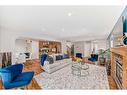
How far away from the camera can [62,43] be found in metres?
12.7

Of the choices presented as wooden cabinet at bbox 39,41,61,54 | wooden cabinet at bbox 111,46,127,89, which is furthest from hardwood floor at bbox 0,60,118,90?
wooden cabinet at bbox 39,41,61,54

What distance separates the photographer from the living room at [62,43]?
10.9 ft

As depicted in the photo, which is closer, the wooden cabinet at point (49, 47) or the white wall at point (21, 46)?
the white wall at point (21, 46)

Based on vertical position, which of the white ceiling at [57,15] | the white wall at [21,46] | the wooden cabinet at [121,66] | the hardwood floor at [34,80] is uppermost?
the white ceiling at [57,15]

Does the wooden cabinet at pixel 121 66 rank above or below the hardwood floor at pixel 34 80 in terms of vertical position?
above

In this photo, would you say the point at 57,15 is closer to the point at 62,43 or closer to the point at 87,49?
the point at 62,43

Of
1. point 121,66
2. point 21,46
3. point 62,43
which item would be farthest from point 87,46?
point 121,66

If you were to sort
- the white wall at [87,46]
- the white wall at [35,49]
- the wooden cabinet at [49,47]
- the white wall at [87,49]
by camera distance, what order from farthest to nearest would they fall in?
the white wall at [87,49], the white wall at [87,46], the wooden cabinet at [49,47], the white wall at [35,49]

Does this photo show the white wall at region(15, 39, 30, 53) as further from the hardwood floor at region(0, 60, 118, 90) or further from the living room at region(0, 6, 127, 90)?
the hardwood floor at region(0, 60, 118, 90)

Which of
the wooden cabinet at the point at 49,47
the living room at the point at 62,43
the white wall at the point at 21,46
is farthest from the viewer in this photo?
the wooden cabinet at the point at 49,47

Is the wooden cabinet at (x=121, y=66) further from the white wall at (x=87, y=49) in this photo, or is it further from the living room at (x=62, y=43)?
the white wall at (x=87, y=49)

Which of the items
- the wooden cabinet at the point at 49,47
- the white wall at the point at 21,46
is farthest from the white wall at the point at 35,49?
the wooden cabinet at the point at 49,47

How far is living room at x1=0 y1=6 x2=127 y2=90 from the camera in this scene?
3328mm
